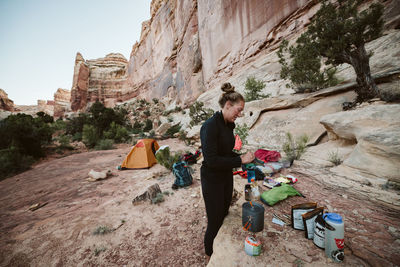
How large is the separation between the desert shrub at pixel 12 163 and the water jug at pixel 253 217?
1206 cm

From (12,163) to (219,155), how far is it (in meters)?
12.7

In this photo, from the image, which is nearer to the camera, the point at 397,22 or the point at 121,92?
the point at 397,22

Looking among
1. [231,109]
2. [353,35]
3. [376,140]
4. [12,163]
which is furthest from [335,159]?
[12,163]

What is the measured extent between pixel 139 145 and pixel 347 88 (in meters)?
8.37

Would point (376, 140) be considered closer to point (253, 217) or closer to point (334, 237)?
point (334, 237)

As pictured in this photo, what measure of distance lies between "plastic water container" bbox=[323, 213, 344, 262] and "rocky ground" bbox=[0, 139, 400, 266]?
0.10m

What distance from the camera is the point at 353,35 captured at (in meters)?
3.84

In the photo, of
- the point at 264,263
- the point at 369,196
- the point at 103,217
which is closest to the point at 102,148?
the point at 103,217

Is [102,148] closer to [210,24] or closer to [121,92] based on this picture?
[210,24]

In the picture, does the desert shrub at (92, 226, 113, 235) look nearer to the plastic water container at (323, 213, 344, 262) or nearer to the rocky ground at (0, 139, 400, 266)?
the rocky ground at (0, 139, 400, 266)

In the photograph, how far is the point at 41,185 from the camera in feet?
18.1

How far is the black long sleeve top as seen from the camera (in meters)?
1.54

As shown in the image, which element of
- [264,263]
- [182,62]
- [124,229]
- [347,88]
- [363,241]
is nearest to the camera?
[264,263]

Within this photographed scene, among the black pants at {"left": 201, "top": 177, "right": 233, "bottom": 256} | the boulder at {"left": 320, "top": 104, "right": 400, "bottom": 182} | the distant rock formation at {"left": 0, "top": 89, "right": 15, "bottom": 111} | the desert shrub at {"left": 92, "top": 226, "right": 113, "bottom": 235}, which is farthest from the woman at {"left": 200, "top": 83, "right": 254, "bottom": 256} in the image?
the distant rock formation at {"left": 0, "top": 89, "right": 15, "bottom": 111}
